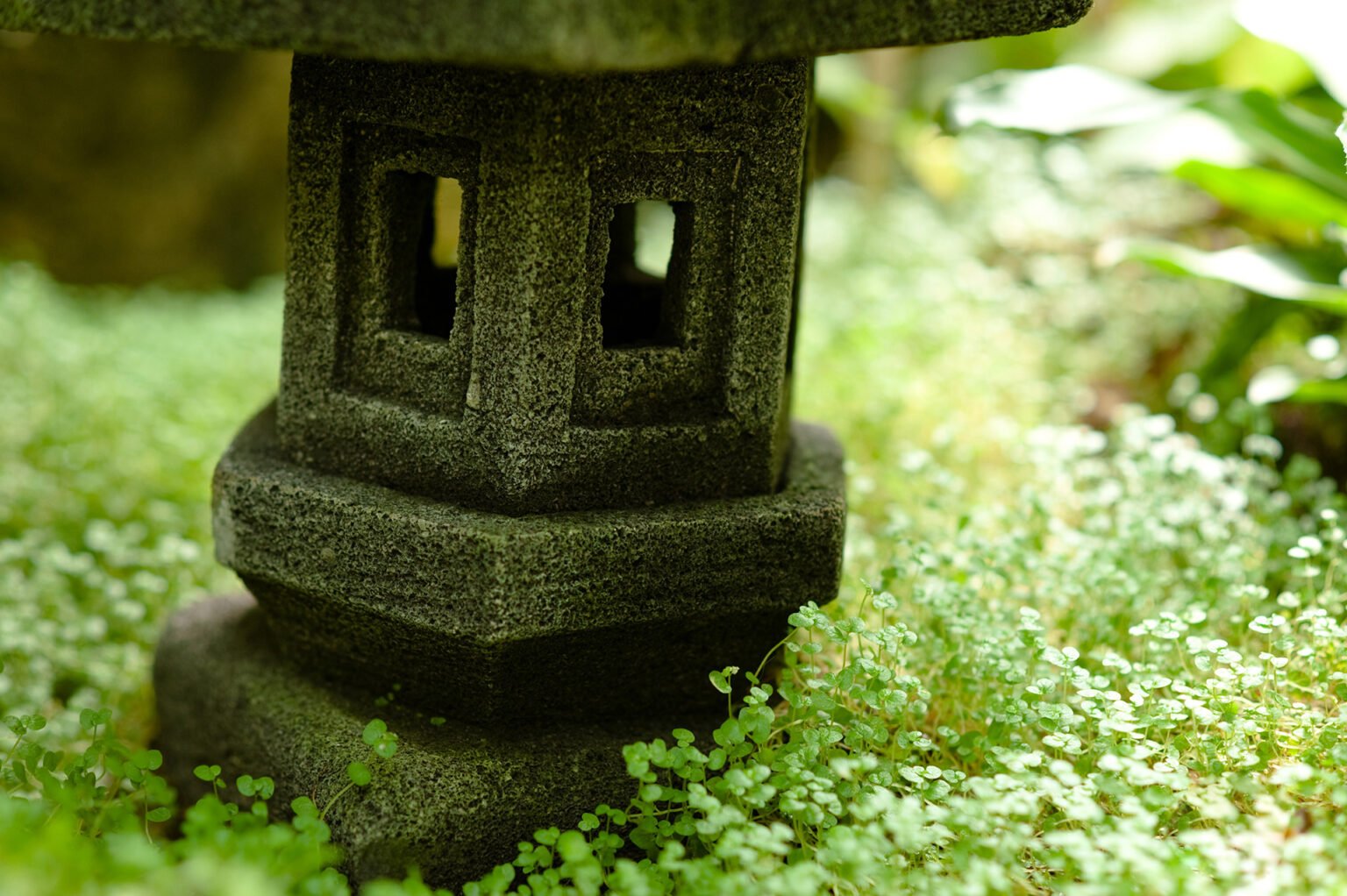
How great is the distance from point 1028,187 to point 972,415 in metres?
2.22

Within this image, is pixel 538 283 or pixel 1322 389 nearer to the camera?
pixel 538 283

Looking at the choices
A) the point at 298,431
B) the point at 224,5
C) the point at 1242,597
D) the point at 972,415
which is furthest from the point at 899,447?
the point at 224,5

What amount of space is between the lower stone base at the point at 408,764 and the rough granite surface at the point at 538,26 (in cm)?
101

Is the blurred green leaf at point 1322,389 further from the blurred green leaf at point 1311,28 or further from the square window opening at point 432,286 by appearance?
the square window opening at point 432,286

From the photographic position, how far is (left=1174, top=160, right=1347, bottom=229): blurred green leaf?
9.41 feet

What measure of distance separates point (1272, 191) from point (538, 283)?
87.8 inches

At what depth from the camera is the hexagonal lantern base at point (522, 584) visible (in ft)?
5.39

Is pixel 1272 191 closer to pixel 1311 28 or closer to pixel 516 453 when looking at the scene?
pixel 1311 28

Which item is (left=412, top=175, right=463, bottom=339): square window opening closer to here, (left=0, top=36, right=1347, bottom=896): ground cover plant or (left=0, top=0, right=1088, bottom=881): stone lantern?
(left=0, top=0, right=1088, bottom=881): stone lantern

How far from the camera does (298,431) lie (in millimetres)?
1901

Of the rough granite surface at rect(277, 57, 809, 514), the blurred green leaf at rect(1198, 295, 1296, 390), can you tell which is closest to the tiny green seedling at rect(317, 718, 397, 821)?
the rough granite surface at rect(277, 57, 809, 514)

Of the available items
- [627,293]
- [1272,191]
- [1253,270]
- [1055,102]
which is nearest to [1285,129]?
[1272,191]

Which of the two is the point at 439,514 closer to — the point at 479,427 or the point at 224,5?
the point at 479,427

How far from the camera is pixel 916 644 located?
1.90m
